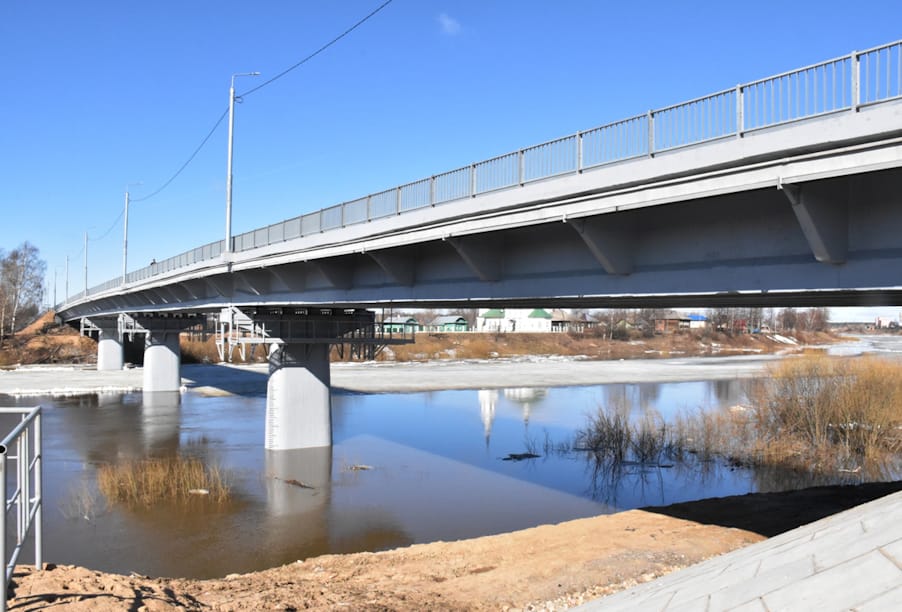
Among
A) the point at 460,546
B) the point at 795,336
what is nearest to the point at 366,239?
the point at 460,546

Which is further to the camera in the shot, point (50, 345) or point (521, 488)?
point (50, 345)

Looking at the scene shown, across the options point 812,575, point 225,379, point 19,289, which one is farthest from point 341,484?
point 19,289

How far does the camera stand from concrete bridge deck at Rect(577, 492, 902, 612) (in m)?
4.98

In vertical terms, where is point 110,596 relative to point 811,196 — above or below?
below

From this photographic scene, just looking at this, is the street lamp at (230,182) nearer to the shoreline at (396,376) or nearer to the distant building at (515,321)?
the shoreline at (396,376)

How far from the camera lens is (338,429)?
3484 centimetres

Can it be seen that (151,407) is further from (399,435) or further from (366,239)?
(366,239)

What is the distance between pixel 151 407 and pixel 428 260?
3233cm

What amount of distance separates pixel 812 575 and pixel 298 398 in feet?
84.2

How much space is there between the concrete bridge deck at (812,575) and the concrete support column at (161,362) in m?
49.9

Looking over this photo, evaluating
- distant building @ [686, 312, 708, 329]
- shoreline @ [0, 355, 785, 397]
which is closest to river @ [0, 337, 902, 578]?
shoreline @ [0, 355, 785, 397]

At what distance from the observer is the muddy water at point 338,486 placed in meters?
16.9

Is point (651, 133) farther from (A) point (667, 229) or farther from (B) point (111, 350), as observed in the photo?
(B) point (111, 350)

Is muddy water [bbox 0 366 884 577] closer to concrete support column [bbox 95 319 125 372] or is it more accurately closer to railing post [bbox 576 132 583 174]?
railing post [bbox 576 132 583 174]
